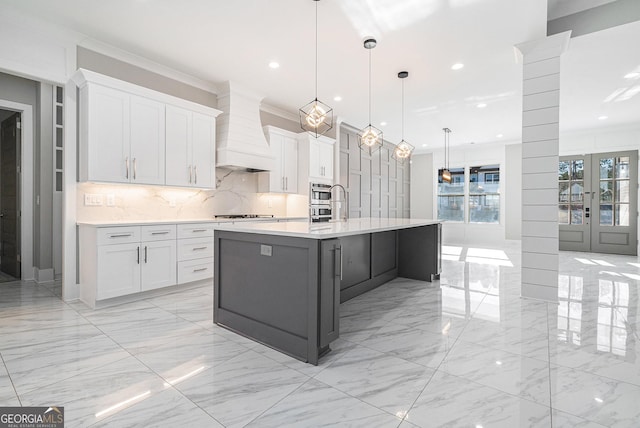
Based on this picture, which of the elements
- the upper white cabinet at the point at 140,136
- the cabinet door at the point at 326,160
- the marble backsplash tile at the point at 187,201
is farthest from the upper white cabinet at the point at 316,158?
the upper white cabinet at the point at 140,136

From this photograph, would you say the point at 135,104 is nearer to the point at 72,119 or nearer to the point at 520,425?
the point at 72,119

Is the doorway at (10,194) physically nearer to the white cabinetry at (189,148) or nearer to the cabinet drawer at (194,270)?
the white cabinetry at (189,148)

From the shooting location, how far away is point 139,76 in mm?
3883

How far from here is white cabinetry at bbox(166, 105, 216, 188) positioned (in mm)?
3930

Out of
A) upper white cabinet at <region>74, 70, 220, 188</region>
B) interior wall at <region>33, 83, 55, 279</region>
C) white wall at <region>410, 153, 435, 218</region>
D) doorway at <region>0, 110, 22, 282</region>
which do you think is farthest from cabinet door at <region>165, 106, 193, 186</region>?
white wall at <region>410, 153, 435, 218</region>

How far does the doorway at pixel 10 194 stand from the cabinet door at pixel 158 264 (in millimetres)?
2519

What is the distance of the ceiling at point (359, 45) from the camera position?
9.61 ft

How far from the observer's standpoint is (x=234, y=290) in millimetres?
2539

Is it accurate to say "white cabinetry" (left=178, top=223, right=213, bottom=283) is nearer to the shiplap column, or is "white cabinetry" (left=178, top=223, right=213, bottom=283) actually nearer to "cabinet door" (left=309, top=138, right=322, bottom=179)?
"cabinet door" (left=309, top=138, right=322, bottom=179)

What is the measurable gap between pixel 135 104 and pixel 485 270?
5.46 m

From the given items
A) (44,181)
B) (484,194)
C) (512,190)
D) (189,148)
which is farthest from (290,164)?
(512,190)

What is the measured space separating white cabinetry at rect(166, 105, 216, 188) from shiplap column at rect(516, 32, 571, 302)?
390cm

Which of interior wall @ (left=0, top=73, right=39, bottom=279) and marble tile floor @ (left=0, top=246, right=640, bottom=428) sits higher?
interior wall @ (left=0, top=73, right=39, bottom=279)

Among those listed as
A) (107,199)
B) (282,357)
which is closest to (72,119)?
(107,199)
